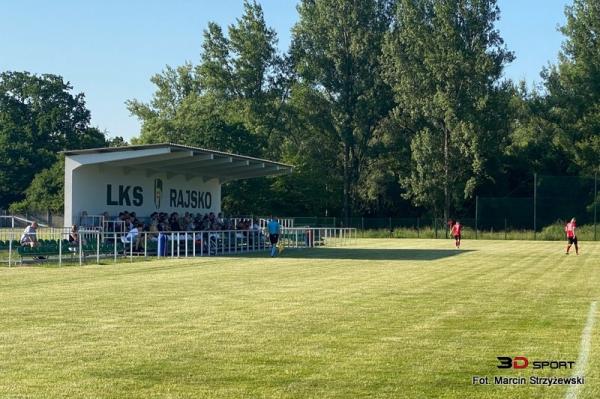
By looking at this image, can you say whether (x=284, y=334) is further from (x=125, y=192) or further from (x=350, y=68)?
(x=350, y=68)

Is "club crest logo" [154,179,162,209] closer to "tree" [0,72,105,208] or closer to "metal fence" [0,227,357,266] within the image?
"metal fence" [0,227,357,266]

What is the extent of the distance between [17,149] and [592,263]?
61453 millimetres

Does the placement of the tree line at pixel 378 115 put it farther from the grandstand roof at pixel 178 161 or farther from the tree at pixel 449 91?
the grandstand roof at pixel 178 161

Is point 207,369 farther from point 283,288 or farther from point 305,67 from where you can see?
point 305,67

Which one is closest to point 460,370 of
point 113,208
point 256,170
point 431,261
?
point 431,261

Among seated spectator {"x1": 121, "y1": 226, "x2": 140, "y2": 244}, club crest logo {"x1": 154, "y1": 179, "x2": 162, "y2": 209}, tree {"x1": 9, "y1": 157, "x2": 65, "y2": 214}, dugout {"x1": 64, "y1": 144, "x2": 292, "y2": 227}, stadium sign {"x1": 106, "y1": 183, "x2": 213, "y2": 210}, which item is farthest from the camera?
tree {"x1": 9, "y1": 157, "x2": 65, "y2": 214}

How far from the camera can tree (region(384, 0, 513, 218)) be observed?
6456 cm

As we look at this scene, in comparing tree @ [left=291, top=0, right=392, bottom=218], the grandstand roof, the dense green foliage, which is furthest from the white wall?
tree @ [left=291, top=0, right=392, bottom=218]

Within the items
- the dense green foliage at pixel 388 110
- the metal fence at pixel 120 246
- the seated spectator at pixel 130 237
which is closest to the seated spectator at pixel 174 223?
the metal fence at pixel 120 246

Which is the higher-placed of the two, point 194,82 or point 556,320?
point 194,82

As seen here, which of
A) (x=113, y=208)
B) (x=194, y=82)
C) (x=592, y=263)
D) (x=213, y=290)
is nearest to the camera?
(x=213, y=290)

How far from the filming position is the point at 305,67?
73.7 m

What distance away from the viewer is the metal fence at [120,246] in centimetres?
2641

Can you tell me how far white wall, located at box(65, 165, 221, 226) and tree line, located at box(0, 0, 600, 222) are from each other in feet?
77.3
